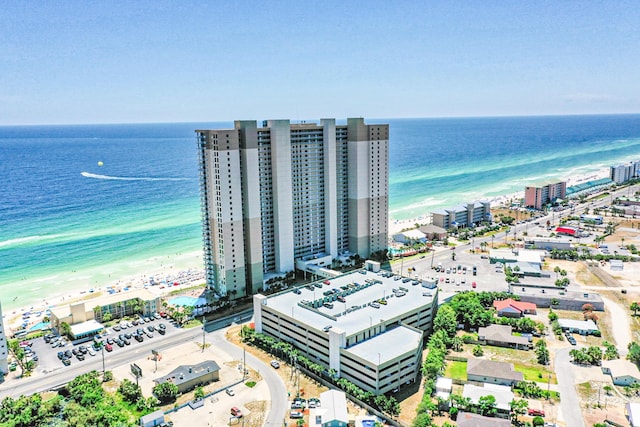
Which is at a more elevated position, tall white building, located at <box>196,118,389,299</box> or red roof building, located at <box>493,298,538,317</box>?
tall white building, located at <box>196,118,389,299</box>

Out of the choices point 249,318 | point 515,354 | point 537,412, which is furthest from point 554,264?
point 249,318

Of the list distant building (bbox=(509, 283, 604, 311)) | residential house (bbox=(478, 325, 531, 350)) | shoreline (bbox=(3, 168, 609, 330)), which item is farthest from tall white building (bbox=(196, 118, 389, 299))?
residential house (bbox=(478, 325, 531, 350))

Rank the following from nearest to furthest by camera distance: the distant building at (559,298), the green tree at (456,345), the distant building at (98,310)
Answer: the green tree at (456,345) → the distant building at (98,310) → the distant building at (559,298)

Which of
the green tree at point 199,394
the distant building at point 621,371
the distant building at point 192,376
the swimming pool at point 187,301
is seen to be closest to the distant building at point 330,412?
the green tree at point 199,394

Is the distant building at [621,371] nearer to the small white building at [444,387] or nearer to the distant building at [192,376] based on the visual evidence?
the small white building at [444,387]

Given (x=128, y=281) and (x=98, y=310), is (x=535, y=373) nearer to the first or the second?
(x=98, y=310)

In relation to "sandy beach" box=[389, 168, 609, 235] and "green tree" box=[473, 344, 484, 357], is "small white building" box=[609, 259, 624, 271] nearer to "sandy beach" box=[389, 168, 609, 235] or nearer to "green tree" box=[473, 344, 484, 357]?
"green tree" box=[473, 344, 484, 357]
